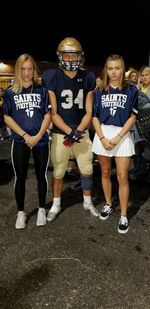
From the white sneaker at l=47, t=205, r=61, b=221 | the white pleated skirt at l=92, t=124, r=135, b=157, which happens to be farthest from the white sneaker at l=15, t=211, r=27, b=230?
the white pleated skirt at l=92, t=124, r=135, b=157

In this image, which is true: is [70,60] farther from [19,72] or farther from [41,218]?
[41,218]

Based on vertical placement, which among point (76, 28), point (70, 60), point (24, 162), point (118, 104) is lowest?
point (24, 162)

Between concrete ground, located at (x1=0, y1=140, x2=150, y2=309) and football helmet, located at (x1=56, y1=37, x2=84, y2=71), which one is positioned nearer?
concrete ground, located at (x1=0, y1=140, x2=150, y2=309)

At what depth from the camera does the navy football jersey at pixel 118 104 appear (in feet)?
11.1

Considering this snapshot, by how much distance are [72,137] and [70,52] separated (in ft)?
3.21

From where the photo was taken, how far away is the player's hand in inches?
140

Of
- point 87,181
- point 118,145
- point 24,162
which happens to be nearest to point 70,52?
point 118,145

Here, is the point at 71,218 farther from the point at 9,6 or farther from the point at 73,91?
the point at 9,6

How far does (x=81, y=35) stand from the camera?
1066 inches

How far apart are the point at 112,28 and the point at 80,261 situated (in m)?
27.0

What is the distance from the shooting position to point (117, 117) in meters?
3.43

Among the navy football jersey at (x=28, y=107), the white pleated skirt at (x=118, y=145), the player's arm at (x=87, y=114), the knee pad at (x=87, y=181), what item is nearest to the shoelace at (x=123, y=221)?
the knee pad at (x=87, y=181)

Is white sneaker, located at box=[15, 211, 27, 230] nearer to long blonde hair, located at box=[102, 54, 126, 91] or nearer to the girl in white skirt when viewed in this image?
the girl in white skirt

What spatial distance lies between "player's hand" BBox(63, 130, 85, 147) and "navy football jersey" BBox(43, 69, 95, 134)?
0.40 ft
